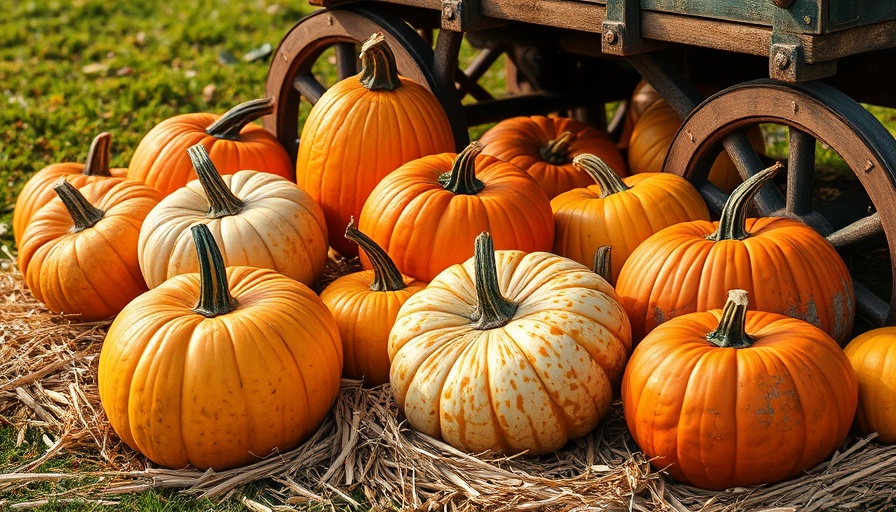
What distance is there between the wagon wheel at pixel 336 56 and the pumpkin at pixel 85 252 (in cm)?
108

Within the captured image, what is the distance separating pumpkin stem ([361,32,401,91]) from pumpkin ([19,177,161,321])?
94 centimetres

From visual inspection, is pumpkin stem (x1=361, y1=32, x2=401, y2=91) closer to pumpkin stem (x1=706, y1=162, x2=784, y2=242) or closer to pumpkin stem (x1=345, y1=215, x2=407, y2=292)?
pumpkin stem (x1=345, y1=215, x2=407, y2=292)

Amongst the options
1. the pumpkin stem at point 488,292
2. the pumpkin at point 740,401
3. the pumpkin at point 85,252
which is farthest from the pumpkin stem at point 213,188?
the pumpkin at point 740,401

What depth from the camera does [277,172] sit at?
4.16 metres

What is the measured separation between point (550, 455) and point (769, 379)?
688mm

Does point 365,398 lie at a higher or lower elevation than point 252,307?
lower

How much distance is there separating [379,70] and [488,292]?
1.34 m

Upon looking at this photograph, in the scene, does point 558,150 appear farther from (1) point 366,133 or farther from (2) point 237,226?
(2) point 237,226

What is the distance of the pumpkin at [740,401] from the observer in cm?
250

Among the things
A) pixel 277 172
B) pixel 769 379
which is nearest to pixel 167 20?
pixel 277 172

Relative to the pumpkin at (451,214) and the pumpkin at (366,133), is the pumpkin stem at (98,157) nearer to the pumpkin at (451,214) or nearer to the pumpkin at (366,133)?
the pumpkin at (366,133)

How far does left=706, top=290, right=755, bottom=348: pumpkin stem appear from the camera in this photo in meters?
2.53

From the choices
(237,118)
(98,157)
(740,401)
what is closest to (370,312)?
(740,401)

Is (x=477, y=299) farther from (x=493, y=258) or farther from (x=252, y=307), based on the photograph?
(x=252, y=307)
